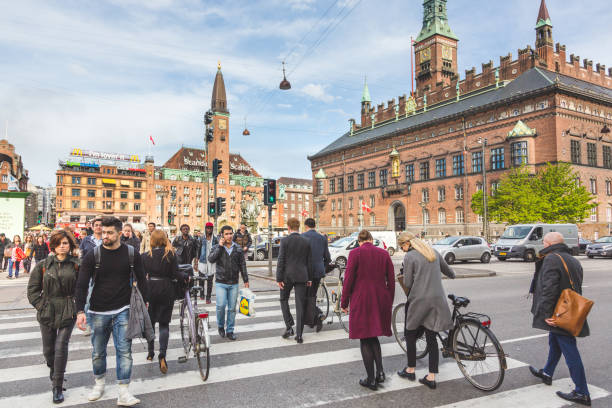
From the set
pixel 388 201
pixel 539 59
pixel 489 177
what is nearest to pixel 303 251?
pixel 489 177

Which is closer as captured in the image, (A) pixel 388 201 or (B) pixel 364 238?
(B) pixel 364 238

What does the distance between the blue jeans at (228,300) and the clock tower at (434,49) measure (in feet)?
209

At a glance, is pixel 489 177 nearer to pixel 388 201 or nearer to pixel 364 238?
pixel 388 201

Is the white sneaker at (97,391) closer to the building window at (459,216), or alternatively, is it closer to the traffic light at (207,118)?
the traffic light at (207,118)

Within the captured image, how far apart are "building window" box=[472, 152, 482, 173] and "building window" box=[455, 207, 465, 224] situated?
5.02 meters

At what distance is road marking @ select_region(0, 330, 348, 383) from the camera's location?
17.5ft

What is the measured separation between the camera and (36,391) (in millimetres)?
4750

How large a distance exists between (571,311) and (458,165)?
166 feet

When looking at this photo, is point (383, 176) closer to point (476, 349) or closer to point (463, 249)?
point (463, 249)

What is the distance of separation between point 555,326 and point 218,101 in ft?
328

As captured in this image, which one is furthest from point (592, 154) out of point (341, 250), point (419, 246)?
point (419, 246)

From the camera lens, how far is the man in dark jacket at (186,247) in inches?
412

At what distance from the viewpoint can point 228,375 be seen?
520cm

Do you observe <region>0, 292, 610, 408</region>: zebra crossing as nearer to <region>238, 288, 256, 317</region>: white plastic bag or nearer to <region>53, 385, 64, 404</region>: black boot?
<region>53, 385, 64, 404</region>: black boot
